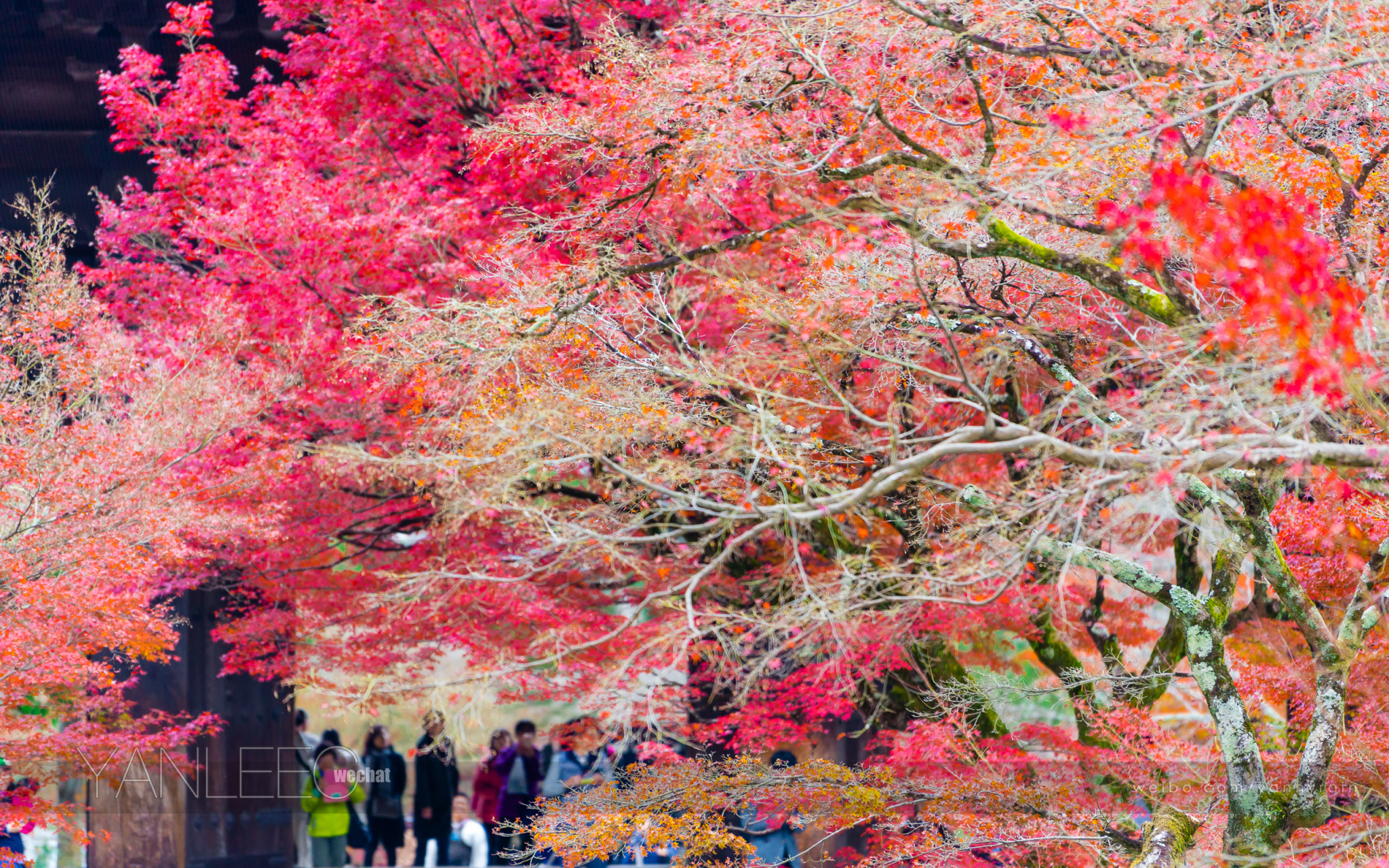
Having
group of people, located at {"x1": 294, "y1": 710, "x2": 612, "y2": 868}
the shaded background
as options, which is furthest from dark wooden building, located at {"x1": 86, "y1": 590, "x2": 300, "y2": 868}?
the shaded background

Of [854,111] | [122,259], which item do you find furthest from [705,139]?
[122,259]

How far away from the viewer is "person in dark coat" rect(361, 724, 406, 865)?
9.36 m

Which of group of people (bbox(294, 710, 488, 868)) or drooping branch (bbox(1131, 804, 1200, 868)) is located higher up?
drooping branch (bbox(1131, 804, 1200, 868))

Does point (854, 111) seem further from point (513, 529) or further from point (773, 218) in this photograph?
point (513, 529)

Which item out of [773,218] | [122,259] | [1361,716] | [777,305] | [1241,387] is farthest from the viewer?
[122,259]

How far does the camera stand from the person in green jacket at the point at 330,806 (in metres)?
9.52

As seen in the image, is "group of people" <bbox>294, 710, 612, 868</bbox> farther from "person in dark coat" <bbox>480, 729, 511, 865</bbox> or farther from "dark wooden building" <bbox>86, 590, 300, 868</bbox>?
"dark wooden building" <bbox>86, 590, 300, 868</bbox>

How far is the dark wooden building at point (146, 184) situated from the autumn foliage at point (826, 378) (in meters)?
0.68

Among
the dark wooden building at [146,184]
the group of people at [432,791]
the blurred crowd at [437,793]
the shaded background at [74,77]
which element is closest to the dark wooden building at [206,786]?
the dark wooden building at [146,184]

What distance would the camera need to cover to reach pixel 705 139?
637 centimetres

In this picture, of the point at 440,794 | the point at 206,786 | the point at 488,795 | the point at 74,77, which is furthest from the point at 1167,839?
the point at 74,77

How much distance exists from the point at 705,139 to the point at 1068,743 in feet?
14.2

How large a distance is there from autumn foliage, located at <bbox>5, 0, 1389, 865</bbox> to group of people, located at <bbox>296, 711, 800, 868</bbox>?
66 centimetres

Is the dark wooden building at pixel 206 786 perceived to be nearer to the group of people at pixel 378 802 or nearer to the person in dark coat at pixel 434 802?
the group of people at pixel 378 802
